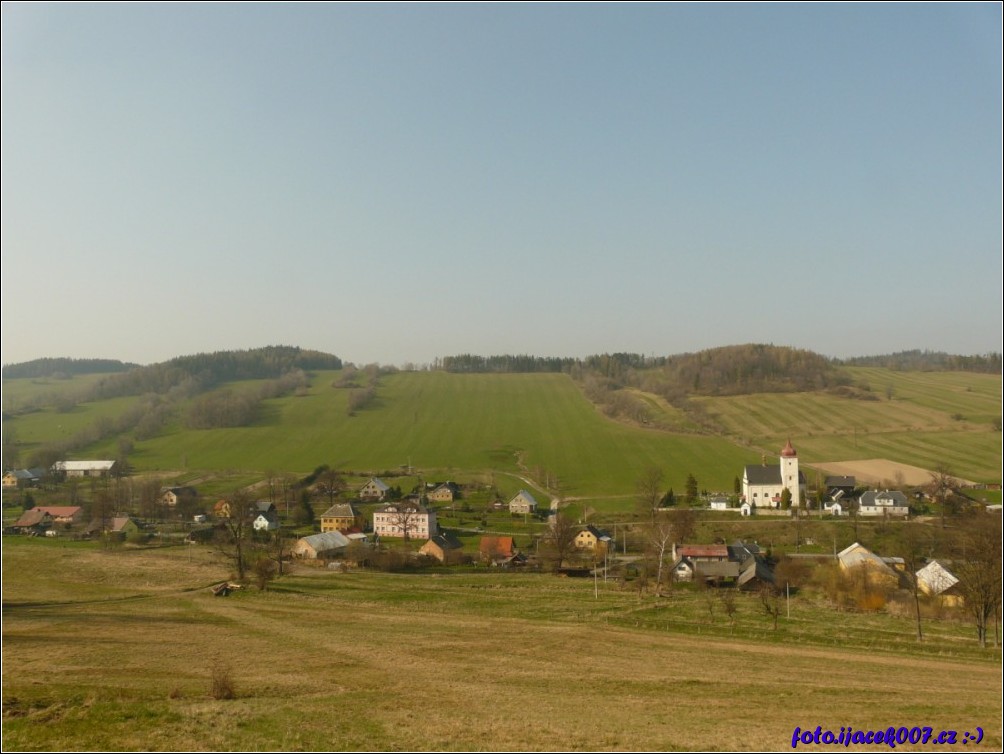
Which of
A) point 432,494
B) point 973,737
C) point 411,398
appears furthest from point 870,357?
point 973,737

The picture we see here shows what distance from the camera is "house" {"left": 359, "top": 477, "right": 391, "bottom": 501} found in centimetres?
7331

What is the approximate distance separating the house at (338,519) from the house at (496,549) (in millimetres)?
14857

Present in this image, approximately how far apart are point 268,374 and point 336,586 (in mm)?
110030

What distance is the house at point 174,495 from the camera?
6944 centimetres

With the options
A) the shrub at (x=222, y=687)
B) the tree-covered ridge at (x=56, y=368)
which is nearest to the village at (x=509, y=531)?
the shrub at (x=222, y=687)

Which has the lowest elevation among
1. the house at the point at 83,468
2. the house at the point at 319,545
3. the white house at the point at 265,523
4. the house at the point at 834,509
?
the house at the point at 319,545

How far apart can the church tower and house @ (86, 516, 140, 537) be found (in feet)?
197

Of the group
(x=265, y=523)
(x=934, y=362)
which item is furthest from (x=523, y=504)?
(x=934, y=362)

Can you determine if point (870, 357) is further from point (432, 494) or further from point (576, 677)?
point (576, 677)

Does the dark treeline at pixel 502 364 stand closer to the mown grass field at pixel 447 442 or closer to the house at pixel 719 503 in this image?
the mown grass field at pixel 447 442

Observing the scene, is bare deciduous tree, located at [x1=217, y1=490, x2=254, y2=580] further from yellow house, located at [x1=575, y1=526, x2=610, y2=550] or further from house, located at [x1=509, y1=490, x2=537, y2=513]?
yellow house, located at [x1=575, y1=526, x2=610, y2=550]

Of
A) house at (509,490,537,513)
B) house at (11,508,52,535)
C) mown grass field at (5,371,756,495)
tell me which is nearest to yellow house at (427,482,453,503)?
house at (509,490,537,513)

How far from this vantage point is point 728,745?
1451 cm

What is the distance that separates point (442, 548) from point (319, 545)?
1011 centimetres
